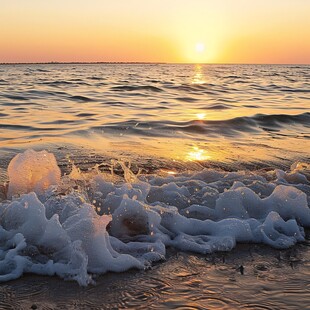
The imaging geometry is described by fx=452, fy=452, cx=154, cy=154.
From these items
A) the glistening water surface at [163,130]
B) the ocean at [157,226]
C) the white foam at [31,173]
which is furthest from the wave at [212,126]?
the white foam at [31,173]

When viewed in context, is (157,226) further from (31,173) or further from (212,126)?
(212,126)

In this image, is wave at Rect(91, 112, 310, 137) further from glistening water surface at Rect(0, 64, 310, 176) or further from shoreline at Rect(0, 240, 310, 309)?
shoreline at Rect(0, 240, 310, 309)

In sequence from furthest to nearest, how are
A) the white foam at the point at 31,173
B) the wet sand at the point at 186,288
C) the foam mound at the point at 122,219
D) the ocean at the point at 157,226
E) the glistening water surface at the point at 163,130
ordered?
the glistening water surface at the point at 163,130
the white foam at the point at 31,173
the foam mound at the point at 122,219
the ocean at the point at 157,226
the wet sand at the point at 186,288

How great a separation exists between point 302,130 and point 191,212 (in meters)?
7.07

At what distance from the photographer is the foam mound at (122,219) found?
3389 mm

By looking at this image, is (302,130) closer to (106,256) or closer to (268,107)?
(268,107)

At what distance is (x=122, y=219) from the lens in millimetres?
4133

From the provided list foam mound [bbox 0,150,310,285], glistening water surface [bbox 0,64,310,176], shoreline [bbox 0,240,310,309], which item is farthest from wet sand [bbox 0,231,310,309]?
glistening water surface [bbox 0,64,310,176]

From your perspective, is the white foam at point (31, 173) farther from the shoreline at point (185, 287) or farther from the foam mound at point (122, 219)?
the shoreline at point (185, 287)

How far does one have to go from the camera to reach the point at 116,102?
55.7 feet

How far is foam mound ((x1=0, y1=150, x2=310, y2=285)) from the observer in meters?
3.39

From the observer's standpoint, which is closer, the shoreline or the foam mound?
the shoreline

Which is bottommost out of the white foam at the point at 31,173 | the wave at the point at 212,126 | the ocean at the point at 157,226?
the wave at the point at 212,126

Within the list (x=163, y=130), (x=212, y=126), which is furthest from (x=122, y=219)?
(x=212, y=126)
